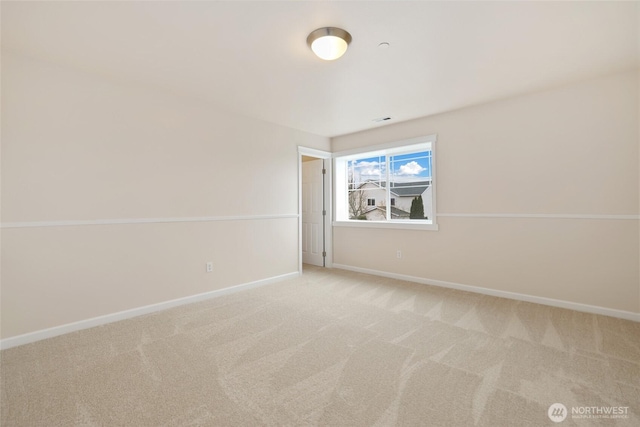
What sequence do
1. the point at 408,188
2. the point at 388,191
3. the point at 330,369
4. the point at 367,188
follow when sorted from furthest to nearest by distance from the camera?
the point at 367,188, the point at 388,191, the point at 408,188, the point at 330,369

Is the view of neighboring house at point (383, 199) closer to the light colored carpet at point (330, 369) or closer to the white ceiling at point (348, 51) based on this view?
the white ceiling at point (348, 51)

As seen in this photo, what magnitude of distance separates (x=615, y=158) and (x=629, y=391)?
2.19 meters

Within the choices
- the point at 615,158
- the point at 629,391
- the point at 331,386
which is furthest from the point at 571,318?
the point at 331,386

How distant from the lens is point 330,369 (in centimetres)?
201

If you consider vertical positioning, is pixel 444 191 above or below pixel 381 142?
below

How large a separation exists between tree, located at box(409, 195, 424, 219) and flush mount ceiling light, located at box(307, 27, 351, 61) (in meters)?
2.79

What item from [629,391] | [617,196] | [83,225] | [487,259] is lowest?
[629,391]

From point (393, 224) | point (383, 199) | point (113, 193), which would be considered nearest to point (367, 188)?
point (383, 199)

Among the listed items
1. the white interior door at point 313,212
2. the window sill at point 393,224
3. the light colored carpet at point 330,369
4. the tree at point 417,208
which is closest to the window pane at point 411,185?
the tree at point 417,208

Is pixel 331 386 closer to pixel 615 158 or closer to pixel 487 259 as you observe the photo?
pixel 487 259

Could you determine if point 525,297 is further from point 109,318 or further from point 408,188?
point 109,318

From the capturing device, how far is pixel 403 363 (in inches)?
81.9

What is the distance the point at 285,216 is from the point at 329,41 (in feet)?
9.12

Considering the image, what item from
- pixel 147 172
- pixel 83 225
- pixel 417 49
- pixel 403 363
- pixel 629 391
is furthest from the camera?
pixel 147 172
